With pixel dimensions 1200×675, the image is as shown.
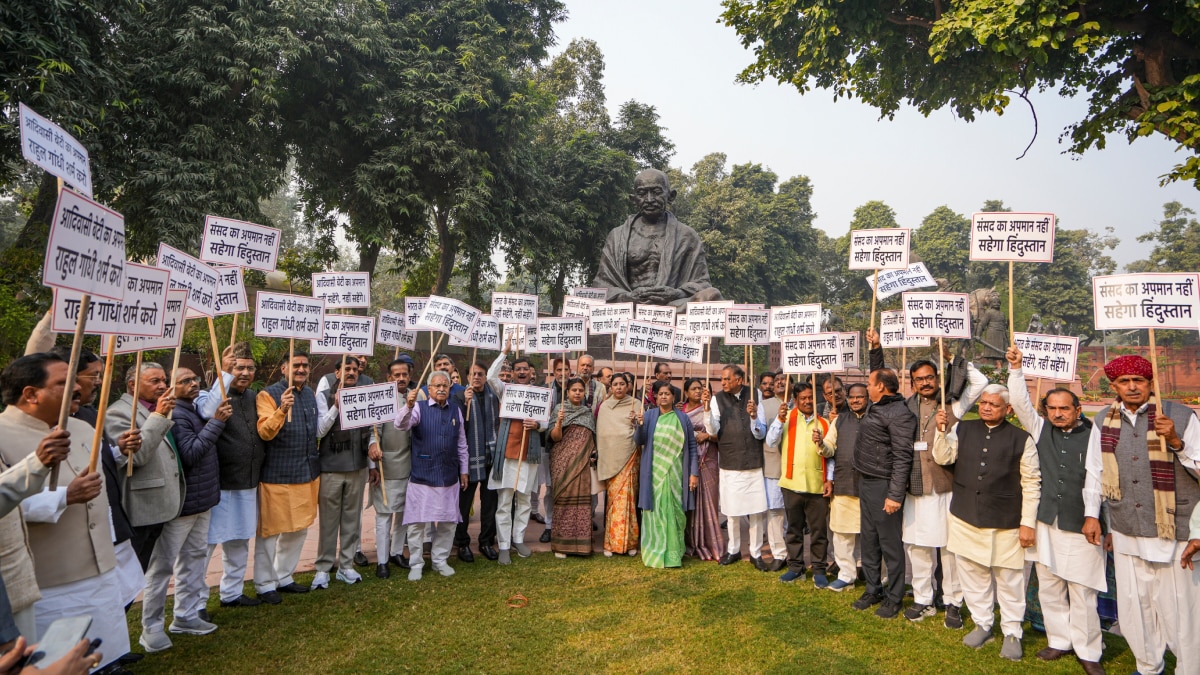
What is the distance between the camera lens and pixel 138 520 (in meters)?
4.11

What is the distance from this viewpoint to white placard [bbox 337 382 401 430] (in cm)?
535

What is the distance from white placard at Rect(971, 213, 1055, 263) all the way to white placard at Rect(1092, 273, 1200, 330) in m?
0.82

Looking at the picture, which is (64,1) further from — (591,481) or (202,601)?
(591,481)

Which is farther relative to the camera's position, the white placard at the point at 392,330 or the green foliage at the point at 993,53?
the green foliage at the point at 993,53

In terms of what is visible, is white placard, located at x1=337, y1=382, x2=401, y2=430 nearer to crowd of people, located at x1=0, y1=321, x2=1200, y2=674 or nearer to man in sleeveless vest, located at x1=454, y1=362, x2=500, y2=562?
crowd of people, located at x1=0, y1=321, x2=1200, y2=674

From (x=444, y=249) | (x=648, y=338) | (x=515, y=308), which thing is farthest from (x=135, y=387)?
(x=444, y=249)

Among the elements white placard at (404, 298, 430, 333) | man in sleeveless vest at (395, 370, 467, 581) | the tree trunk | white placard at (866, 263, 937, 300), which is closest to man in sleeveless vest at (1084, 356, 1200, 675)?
white placard at (866, 263, 937, 300)

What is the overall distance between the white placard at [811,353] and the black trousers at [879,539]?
106cm

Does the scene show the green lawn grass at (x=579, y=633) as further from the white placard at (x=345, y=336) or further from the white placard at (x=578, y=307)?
the white placard at (x=578, y=307)

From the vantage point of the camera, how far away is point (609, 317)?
7.98 m

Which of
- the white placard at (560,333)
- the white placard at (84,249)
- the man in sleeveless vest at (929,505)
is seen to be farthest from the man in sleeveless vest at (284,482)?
the man in sleeveless vest at (929,505)

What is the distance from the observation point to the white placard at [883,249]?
6141mm

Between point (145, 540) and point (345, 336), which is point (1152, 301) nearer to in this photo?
point (345, 336)

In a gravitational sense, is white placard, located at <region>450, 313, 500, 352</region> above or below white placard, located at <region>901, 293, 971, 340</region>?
below
